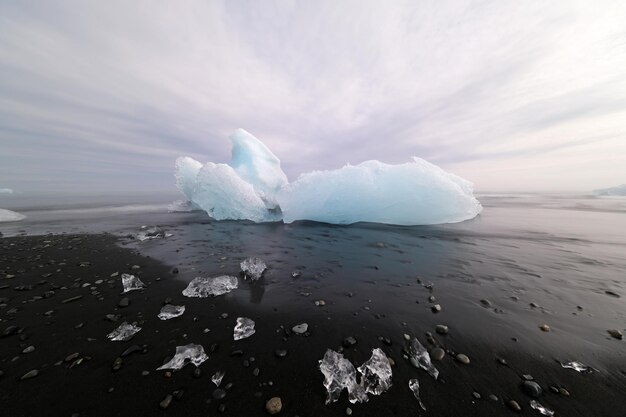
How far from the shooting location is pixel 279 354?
2.26m

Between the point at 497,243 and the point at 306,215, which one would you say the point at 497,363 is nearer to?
the point at 497,243

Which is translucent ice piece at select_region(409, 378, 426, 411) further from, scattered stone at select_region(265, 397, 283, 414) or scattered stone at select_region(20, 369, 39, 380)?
scattered stone at select_region(20, 369, 39, 380)

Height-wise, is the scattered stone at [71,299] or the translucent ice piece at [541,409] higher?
the scattered stone at [71,299]

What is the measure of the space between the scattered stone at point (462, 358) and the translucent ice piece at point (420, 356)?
0.30 m

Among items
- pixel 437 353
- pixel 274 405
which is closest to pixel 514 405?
pixel 437 353

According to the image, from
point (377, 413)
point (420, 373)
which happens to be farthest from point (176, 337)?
point (420, 373)

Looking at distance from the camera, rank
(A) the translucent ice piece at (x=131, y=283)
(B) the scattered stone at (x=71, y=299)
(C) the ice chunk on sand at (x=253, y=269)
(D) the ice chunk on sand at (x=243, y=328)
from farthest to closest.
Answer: (C) the ice chunk on sand at (x=253, y=269)
(A) the translucent ice piece at (x=131, y=283)
(B) the scattered stone at (x=71, y=299)
(D) the ice chunk on sand at (x=243, y=328)

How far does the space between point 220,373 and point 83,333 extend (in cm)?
186

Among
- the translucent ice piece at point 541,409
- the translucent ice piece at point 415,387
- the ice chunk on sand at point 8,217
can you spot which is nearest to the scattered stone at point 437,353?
the translucent ice piece at point 415,387

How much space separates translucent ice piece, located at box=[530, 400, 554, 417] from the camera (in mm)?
1696

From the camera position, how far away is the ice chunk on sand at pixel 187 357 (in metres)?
2.11

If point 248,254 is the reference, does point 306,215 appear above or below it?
above

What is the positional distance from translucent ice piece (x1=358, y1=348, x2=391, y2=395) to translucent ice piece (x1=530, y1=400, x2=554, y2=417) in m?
1.10

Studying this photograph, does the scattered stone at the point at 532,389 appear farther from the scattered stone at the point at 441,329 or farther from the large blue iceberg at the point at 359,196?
the large blue iceberg at the point at 359,196
